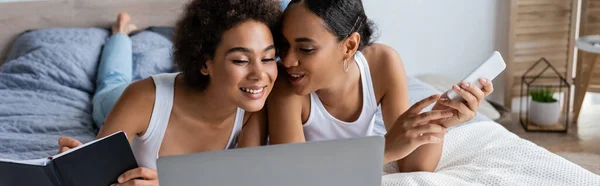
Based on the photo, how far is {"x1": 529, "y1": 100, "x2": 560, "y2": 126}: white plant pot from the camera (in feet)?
9.61

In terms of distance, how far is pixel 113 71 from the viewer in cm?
240

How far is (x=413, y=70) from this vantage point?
10.8 feet

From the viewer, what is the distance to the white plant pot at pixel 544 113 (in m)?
2.93

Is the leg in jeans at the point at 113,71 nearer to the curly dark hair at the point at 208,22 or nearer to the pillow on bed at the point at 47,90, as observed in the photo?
the pillow on bed at the point at 47,90

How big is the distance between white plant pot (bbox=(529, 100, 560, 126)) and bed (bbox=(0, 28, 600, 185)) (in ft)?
2.65

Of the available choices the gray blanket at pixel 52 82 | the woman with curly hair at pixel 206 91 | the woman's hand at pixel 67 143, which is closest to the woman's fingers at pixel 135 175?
the woman with curly hair at pixel 206 91

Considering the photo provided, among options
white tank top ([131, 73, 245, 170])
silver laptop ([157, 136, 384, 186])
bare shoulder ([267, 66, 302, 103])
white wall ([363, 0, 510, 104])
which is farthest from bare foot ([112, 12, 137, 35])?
silver laptop ([157, 136, 384, 186])

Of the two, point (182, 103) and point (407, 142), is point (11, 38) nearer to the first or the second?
point (182, 103)

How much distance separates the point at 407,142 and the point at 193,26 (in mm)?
473

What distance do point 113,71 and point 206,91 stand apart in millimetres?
1167

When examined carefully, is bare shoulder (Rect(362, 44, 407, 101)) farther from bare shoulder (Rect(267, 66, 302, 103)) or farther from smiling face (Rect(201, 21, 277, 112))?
smiling face (Rect(201, 21, 277, 112))

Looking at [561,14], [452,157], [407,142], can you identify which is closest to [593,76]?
[561,14]

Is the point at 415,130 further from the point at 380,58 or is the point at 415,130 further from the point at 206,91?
the point at 206,91

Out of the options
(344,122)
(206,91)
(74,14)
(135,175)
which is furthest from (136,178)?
(74,14)
